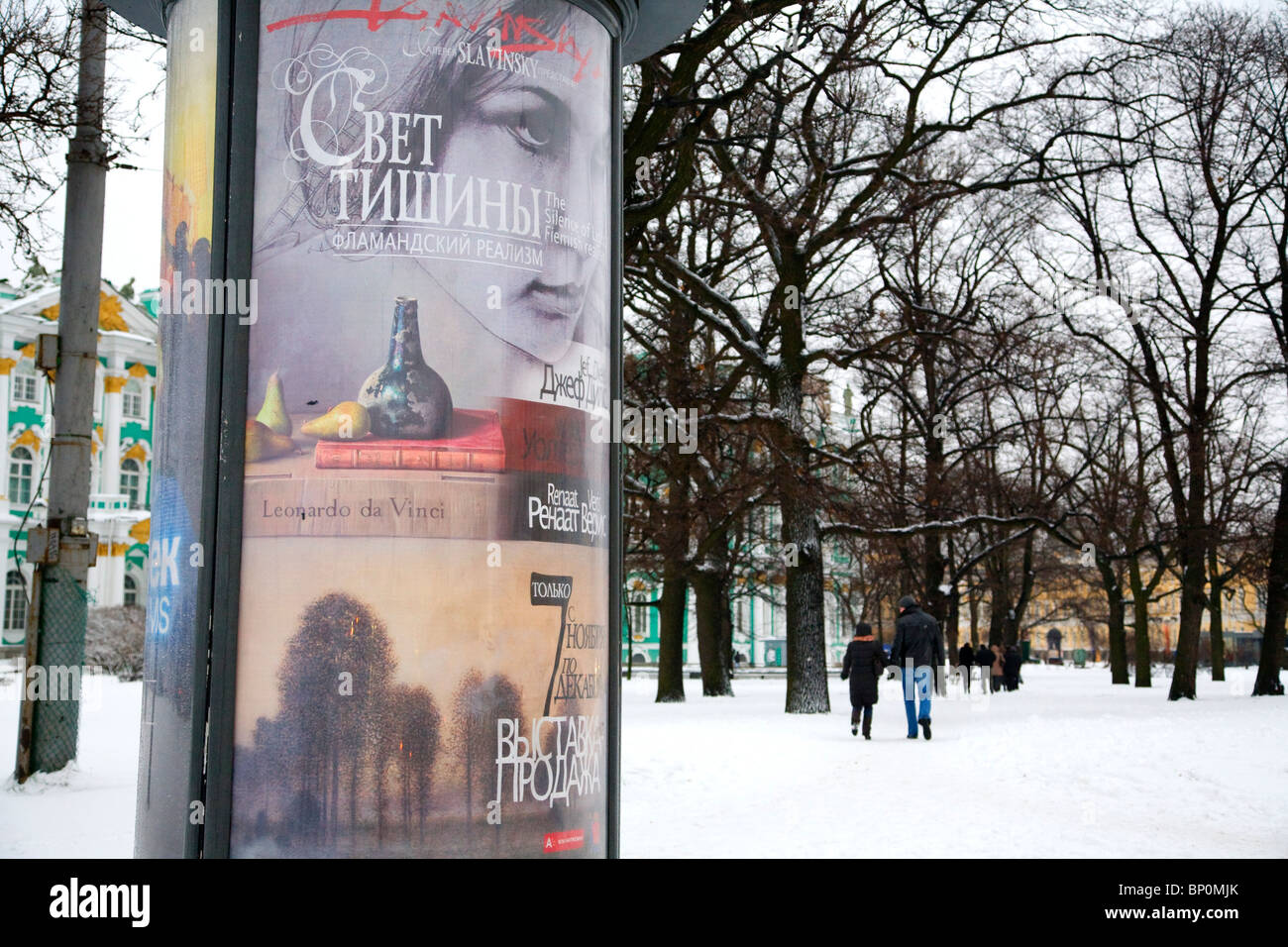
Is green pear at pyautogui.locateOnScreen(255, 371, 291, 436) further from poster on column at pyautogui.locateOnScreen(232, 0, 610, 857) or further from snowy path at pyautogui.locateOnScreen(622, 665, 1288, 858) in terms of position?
snowy path at pyautogui.locateOnScreen(622, 665, 1288, 858)

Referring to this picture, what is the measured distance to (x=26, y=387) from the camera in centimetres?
5784

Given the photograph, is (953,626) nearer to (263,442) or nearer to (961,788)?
(961,788)

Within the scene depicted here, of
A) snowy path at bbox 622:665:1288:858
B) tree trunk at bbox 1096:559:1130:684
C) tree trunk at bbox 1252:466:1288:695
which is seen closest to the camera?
snowy path at bbox 622:665:1288:858

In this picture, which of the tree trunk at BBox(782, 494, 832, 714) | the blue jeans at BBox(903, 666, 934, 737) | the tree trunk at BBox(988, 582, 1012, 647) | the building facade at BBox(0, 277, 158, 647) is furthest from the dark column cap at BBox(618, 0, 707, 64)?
the building facade at BBox(0, 277, 158, 647)

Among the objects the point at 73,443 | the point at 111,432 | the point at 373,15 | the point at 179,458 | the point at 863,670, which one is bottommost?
the point at 863,670

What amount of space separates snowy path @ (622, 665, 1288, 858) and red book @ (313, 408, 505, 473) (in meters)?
4.60

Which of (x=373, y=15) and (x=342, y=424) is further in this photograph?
(x=373, y=15)

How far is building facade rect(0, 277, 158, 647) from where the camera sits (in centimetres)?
5467

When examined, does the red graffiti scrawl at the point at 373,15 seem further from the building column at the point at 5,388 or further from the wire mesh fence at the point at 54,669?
the building column at the point at 5,388

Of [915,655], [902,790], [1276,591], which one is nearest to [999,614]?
[1276,591]

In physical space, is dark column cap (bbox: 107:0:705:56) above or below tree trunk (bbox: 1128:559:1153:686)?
above

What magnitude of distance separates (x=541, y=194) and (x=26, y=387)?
5859cm

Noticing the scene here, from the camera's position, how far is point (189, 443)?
525 centimetres
